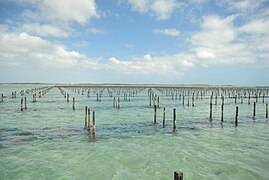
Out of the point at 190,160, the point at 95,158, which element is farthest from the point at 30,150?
the point at 190,160

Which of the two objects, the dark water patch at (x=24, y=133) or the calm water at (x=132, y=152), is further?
the dark water patch at (x=24, y=133)

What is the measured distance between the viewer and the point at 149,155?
15102 millimetres

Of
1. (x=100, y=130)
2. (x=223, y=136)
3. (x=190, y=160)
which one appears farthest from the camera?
(x=100, y=130)

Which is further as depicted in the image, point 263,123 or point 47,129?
point 263,123

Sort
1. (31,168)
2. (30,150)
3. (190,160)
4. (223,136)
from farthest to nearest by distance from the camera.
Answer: (223,136) < (30,150) < (190,160) < (31,168)

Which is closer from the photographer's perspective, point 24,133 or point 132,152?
point 132,152

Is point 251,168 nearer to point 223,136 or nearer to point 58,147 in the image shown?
point 223,136

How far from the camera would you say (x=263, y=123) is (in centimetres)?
2708

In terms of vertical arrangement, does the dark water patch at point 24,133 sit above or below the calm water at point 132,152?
above

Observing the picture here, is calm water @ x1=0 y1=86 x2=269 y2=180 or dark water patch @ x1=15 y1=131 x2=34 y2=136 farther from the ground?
dark water patch @ x1=15 y1=131 x2=34 y2=136

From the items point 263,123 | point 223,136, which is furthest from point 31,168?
point 263,123

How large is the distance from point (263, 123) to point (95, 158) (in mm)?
21164

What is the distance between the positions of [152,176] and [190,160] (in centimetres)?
331

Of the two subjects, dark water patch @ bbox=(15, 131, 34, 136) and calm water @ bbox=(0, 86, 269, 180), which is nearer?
calm water @ bbox=(0, 86, 269, 180)
